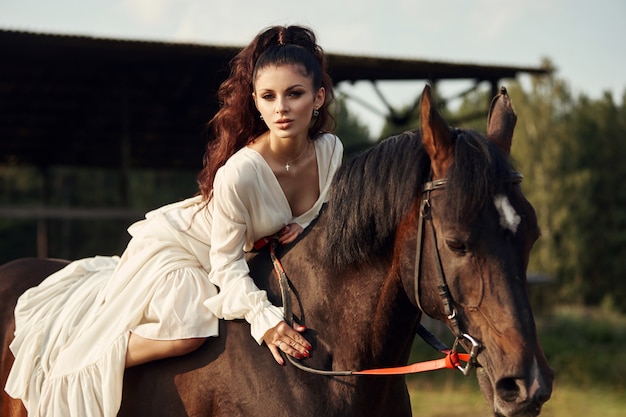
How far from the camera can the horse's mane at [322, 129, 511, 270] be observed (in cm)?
234

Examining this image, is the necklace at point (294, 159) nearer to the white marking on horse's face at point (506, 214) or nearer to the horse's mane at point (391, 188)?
the horse's mane at point (391, 188)

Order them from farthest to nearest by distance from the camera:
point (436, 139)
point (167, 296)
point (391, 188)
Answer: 1. point (167, 296)
2. point (391, 188)
3. point (436, 139)

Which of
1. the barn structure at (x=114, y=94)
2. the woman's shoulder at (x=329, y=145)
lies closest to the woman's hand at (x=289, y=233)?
the woman's shoulder at (x=329, y=145)

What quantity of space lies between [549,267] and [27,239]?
77.3 feet

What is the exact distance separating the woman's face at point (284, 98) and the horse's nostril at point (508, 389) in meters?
1.31

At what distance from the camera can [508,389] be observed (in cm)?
223

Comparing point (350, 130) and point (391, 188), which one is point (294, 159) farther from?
point (350, 130)

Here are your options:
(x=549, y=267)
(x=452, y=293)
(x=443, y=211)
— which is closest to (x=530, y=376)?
(x=452, y=293)

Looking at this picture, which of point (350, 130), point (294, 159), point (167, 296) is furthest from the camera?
point (350, 130)

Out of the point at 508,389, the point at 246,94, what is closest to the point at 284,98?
the point at 246,94

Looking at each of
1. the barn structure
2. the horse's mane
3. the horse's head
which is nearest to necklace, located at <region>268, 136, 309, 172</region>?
the horse's mane

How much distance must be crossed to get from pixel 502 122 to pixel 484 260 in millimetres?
628

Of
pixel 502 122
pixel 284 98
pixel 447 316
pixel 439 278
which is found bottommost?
pixel 447 316

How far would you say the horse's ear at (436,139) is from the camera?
2.44 meters
